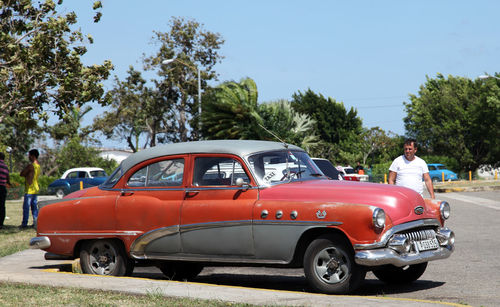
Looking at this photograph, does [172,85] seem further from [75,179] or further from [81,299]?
[81,299]

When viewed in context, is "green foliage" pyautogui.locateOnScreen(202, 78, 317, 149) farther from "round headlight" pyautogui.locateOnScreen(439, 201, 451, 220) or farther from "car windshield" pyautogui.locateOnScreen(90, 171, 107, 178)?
"round headlight" pyautogui.locateOnScreen(439, 201, 451, 220)

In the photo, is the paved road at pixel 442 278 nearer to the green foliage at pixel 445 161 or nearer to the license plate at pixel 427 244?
the license plate at pixel 427 244

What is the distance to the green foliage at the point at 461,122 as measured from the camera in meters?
67.6

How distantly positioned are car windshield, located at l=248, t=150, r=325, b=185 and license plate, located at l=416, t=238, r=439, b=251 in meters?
1.56

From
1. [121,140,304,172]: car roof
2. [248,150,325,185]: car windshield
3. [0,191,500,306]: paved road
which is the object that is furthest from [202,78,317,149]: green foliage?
[248,150,325,185]: car windshield

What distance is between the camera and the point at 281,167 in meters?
8.62

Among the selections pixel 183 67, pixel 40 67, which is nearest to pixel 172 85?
pixel 183 67

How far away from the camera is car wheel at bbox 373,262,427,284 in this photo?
8.59 meters

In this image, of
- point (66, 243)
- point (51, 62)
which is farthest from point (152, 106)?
point (66, 243)

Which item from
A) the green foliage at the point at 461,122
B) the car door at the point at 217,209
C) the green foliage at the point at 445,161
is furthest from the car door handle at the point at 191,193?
the green foliage at the point at 461,122

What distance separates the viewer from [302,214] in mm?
7754

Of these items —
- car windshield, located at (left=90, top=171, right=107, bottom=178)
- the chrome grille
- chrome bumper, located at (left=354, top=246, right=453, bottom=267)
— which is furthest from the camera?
car windshield, located at (left=90, top=171, right=107, bottom=178)

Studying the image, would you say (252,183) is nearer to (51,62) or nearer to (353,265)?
(353,265)

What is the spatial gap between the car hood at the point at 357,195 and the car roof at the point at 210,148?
2.03ft
